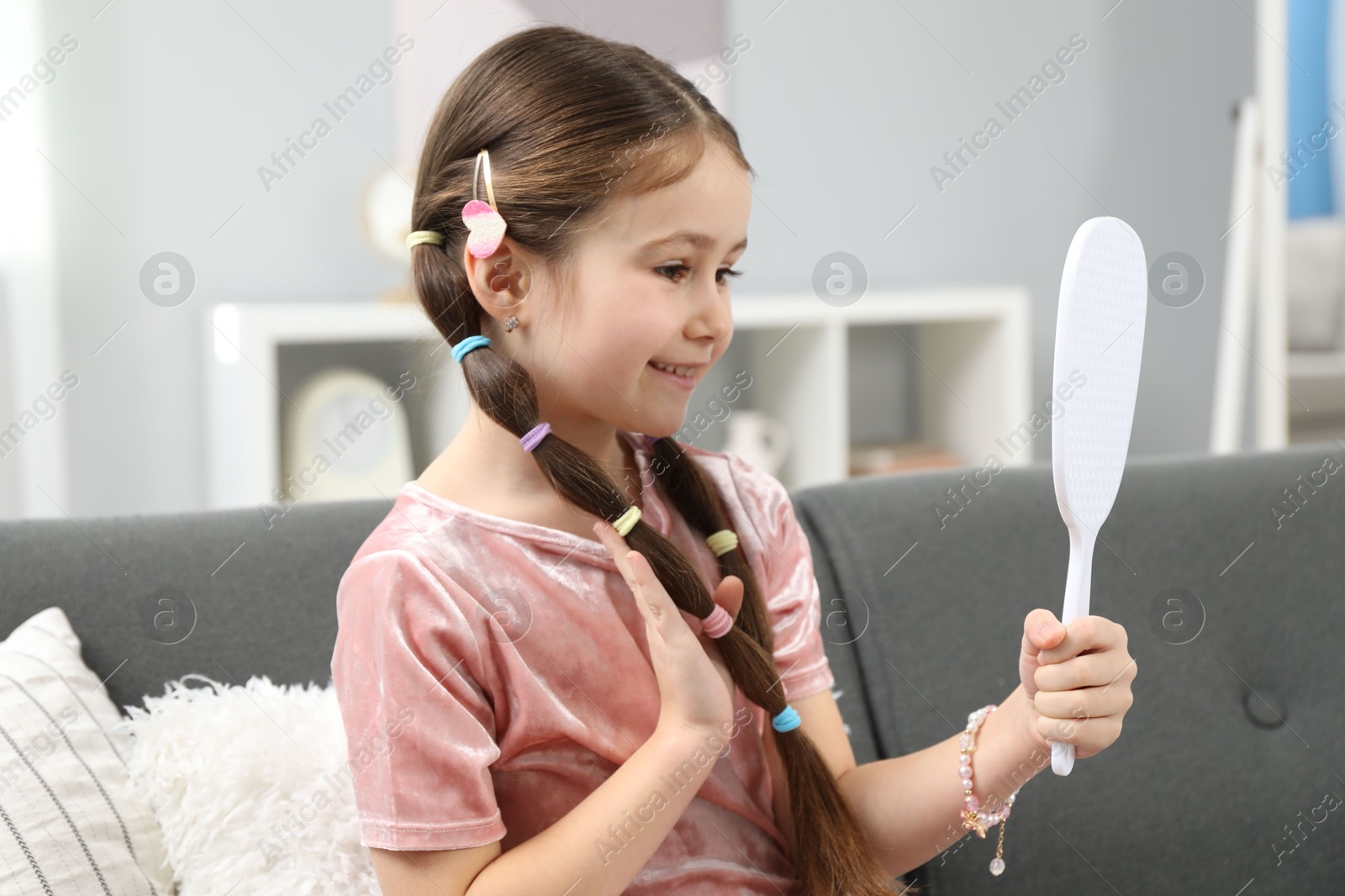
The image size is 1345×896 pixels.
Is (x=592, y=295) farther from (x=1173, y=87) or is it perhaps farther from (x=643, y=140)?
(x=1173, y=87)

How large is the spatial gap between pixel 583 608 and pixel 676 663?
11cm

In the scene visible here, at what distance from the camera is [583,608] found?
2.78 ft

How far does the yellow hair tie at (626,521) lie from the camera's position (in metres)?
0.81

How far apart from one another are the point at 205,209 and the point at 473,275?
1714 millimetres

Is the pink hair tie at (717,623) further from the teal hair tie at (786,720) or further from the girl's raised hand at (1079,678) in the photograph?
the girl's raised hand at (1079,678)

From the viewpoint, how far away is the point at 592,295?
779mm

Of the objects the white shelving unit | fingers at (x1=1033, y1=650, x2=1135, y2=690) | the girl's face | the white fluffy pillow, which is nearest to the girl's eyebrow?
the girl's face

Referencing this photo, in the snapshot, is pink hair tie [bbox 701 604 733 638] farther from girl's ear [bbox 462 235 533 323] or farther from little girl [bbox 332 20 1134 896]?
girl's ear [bbox 462 235 533 323]

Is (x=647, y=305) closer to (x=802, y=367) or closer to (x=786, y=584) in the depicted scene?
(x=786, y=584)

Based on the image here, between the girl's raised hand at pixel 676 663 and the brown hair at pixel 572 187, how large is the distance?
0.17 feet

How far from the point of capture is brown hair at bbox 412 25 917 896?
785 millimetres

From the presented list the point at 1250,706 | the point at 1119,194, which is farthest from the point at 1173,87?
the point at 1250,706

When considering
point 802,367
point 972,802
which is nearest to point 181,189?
point 802,367

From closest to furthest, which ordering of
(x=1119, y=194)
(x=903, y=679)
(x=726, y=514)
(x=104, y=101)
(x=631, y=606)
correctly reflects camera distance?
(x=631, y=606), (x=726, y=514), (x=903, y=679), (x=104, y=101), (x=1119, y=194)
